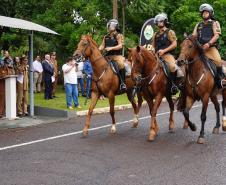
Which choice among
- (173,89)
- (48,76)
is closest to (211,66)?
(173,89)

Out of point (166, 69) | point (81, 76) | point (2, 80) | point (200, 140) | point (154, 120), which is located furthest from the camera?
point (81, 76)

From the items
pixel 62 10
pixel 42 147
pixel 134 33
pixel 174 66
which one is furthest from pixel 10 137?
pixel 134 33

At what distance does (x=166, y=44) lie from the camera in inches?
476

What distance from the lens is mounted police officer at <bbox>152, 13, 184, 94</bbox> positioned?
11891 millimetres

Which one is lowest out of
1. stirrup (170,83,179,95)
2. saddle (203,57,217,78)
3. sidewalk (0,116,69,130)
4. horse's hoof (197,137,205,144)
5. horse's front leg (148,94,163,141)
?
sidewalk (0,116,69,130)

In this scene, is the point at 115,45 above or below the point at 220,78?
above

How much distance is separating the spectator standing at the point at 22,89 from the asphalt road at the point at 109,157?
8.80 ft

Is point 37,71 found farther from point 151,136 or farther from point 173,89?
point 151,136

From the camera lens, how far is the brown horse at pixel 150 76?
11195 mm

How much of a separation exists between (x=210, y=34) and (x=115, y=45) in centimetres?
261

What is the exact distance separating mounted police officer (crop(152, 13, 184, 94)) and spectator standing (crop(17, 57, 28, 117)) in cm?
591

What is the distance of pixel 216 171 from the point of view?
27.5 ft

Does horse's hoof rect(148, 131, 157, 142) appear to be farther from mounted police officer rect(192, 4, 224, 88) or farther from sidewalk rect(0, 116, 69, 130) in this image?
sidewalk rect(0, 116, 69, 130)

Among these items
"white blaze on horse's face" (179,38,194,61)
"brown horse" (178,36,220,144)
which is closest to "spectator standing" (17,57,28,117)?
"brown horse" (178,36,220,144)
